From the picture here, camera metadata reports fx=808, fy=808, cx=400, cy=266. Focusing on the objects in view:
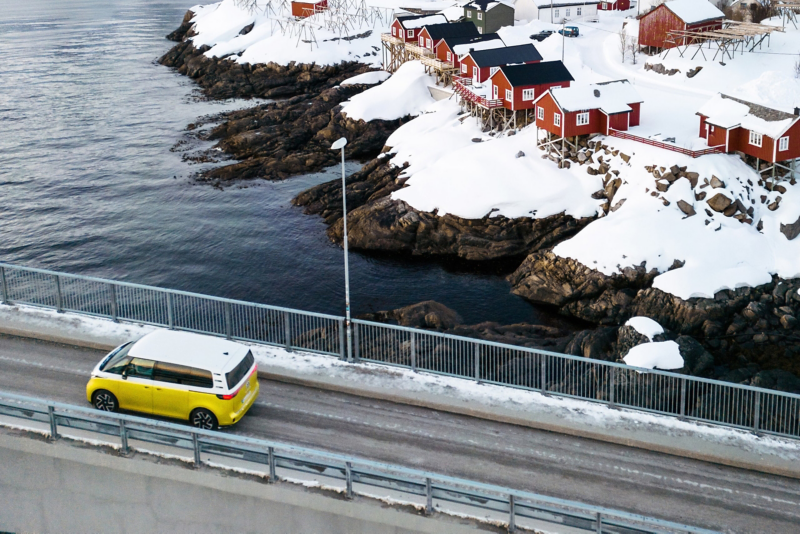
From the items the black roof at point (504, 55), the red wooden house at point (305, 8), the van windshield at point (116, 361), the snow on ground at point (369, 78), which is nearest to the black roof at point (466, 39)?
the black roof at point (504, 55)

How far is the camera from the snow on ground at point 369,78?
293 ft

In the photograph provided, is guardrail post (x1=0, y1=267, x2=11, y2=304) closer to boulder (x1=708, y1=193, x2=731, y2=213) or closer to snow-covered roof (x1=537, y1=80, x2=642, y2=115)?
snow-covered roof (x1=537, y1=80, x2=642, y2=115)

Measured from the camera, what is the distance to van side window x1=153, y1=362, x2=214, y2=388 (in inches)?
850

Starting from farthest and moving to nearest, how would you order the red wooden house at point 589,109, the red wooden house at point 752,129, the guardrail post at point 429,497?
1. the red wooden house at point 589,109
2. the red wooden house at point 752,129
3. the guardrail post at point 429,497

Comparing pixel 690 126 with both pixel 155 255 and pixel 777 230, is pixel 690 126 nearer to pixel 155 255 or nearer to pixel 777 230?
pixel 777 230

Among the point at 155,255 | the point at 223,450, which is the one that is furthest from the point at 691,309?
the point at 155,255

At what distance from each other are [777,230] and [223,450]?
3749 centimetres

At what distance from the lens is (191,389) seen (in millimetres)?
21594

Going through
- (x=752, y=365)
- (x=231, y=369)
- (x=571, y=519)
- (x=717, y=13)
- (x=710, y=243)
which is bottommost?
(x=752, y=365)

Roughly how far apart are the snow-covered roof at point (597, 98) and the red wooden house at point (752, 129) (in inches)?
211

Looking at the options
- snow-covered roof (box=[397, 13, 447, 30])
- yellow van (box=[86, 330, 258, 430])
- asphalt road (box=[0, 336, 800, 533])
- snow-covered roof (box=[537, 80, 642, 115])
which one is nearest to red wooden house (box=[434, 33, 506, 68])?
snow-covered roof (box=[397, 13, 447, 30])

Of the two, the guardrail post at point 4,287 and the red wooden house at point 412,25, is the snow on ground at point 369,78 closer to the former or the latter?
the red wooden house at point 412,25

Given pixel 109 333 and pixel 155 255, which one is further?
pixel 155 255

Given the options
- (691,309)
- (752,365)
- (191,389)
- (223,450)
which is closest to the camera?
(223,450)
